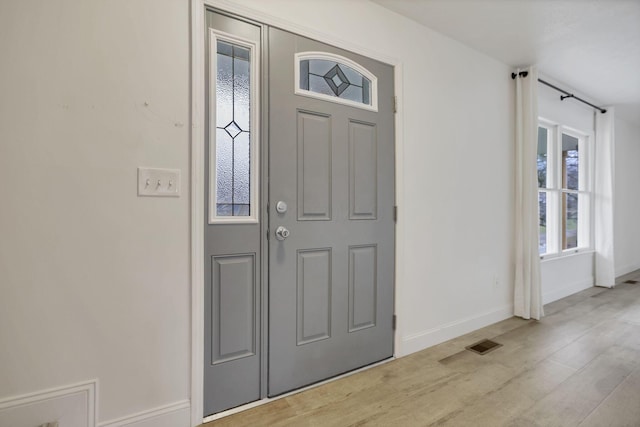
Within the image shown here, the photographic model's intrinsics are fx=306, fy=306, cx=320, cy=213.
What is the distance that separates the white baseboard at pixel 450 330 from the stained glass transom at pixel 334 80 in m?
1.83

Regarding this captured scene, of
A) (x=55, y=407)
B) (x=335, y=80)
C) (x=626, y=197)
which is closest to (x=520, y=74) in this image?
(x=335, y=80)

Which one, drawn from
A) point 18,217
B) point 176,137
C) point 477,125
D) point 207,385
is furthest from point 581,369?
point 18,217

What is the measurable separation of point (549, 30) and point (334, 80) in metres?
1.96

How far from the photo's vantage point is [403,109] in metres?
2.32

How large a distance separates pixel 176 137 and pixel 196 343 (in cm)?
105

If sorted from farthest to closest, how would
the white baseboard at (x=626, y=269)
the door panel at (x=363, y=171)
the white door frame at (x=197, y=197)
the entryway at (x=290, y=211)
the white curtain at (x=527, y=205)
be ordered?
the white baseboard at (x=626, y=269) → the white curtain at (x=527, y=205) → the door panel at (x=363, y=171) → the entryway at (x=290, y=211) → the white door frame at (x=197, y=197)

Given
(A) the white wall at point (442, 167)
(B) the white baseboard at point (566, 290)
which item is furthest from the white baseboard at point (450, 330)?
(B) the white baseboard at point (566, 290)

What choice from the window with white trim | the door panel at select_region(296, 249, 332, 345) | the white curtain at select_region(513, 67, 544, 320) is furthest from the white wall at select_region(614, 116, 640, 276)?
the door panel at select_region(296, 249, 332, 345)

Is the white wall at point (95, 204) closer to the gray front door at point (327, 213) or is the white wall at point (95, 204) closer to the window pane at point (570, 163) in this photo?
the gray front door at point (327, 213)

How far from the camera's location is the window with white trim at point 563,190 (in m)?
3.82

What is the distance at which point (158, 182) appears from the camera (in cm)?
149

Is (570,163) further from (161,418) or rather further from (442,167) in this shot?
(161,418)

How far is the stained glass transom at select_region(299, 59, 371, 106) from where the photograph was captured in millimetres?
1910

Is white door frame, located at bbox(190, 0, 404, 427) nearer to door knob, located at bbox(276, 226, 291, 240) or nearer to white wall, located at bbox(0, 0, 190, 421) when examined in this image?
white wall, located at bbox(0, 0, 190, 421)
